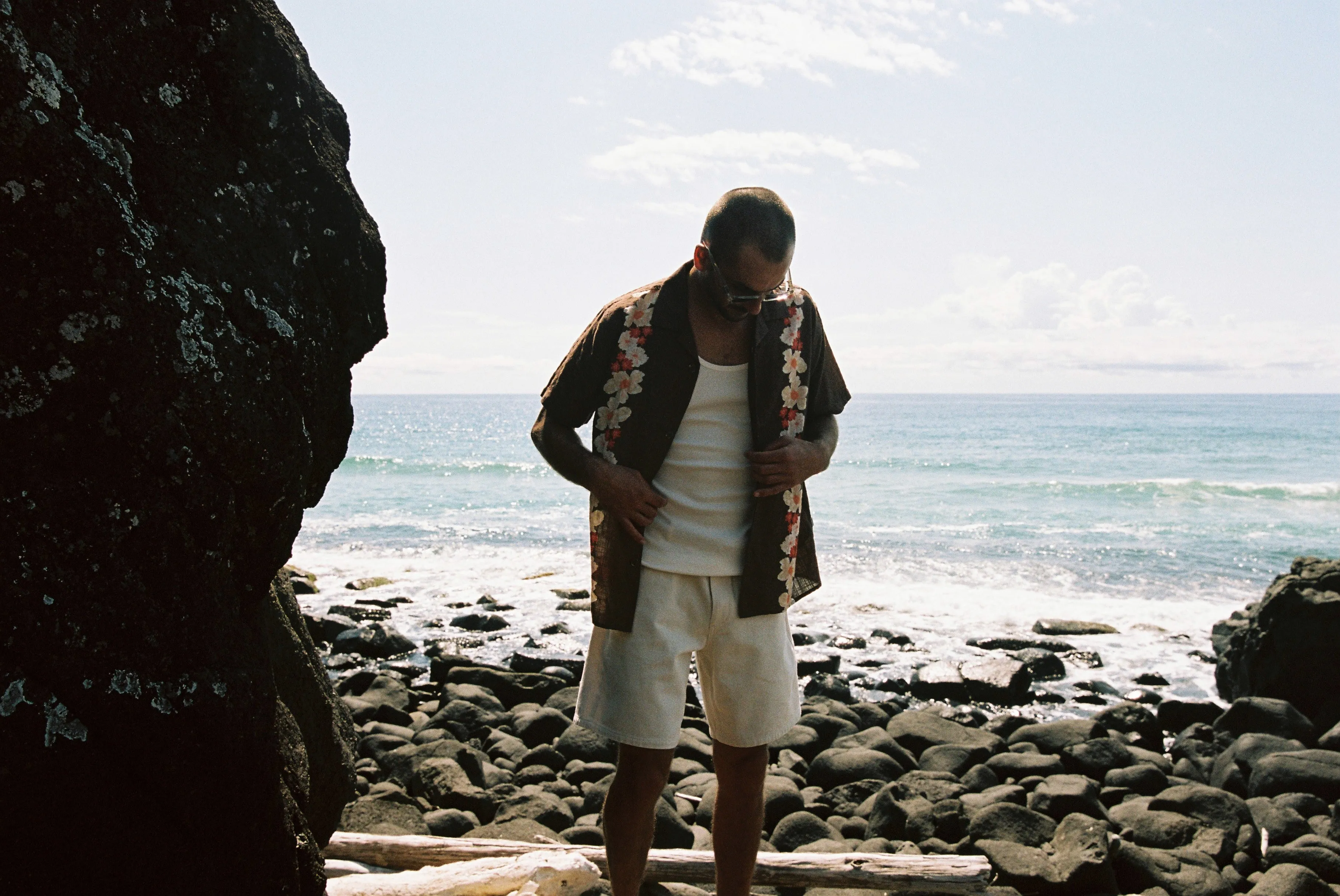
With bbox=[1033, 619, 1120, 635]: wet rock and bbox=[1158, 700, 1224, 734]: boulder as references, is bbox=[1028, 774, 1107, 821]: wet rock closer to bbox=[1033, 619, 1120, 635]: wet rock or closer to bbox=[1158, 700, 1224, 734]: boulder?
bbox=[1158, 700, 1224, 734]: boulder

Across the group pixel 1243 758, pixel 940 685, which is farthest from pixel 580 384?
pixel 940 685

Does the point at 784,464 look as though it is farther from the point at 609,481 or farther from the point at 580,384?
the point at 580,384

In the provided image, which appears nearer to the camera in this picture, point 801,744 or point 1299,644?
point 801,744

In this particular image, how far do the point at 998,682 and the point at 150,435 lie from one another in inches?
314

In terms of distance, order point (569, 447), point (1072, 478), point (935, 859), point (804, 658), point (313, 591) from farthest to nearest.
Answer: point (1072, 478) < point (313, 591) < point (804, 658) < point (935, 859) < point (569, 447)

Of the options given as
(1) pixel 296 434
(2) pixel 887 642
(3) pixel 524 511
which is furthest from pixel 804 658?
(3) pixel 524 511

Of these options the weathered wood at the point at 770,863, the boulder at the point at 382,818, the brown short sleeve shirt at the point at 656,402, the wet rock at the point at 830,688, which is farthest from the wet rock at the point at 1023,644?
the brown short sleeve shirt at the point at 656,402

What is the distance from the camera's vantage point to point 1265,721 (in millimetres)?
7125

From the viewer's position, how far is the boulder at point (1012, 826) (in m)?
4.82

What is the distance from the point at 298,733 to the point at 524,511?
852 inches

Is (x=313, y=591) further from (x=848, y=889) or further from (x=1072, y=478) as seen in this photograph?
(x=1072, y=478)

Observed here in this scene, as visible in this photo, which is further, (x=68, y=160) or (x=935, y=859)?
(x=935, y=859)

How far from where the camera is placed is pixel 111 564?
5.69 feet

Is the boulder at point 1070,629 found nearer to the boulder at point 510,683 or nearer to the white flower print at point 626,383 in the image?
the boulder at point 510,683
